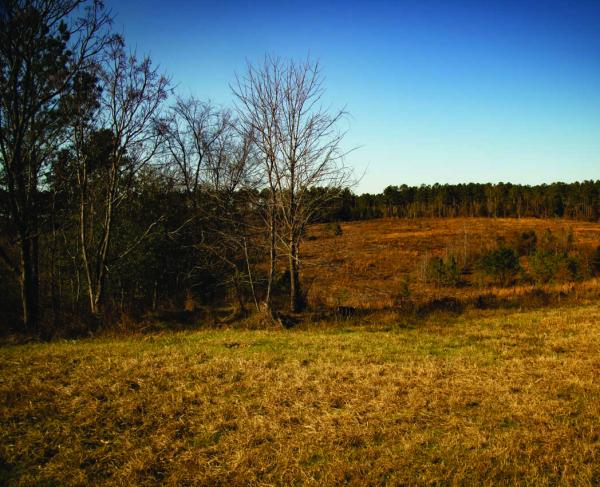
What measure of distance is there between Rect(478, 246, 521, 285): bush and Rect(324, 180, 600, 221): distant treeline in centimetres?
5829

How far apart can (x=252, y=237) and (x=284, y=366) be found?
21.4ft

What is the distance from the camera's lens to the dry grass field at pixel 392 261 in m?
13.9

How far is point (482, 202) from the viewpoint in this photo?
11062cm

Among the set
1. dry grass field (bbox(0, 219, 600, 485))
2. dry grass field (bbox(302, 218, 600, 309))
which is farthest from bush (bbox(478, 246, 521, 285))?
dry grass field (bbox(0, 219, 600, 485))

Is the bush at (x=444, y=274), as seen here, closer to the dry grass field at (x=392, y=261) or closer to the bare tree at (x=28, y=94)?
the dry grass field at (x=392, y=261)

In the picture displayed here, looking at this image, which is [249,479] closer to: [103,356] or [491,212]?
[103,356]

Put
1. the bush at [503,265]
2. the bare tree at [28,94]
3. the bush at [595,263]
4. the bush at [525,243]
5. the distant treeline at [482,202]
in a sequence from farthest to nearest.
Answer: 1. the distant treeline at [482,202]
2. the bush at [525,243]
3. the bush at [595,263]
4. the bush at [503,265]
5. the bare tree at [28,94]

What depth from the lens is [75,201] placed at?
16.2 metres

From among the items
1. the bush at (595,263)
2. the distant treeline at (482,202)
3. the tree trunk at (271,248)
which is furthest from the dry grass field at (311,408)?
the distant treeline at (482,202)

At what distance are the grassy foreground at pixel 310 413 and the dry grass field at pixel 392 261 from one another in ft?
15.2

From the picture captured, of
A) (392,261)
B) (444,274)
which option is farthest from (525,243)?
(444,274)

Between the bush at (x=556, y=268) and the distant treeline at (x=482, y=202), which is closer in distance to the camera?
the bush at (x=556, y=268)

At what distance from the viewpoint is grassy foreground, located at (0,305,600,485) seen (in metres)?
3.66

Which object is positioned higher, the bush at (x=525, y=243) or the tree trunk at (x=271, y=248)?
the tree trunk at (x=271, y=248)
